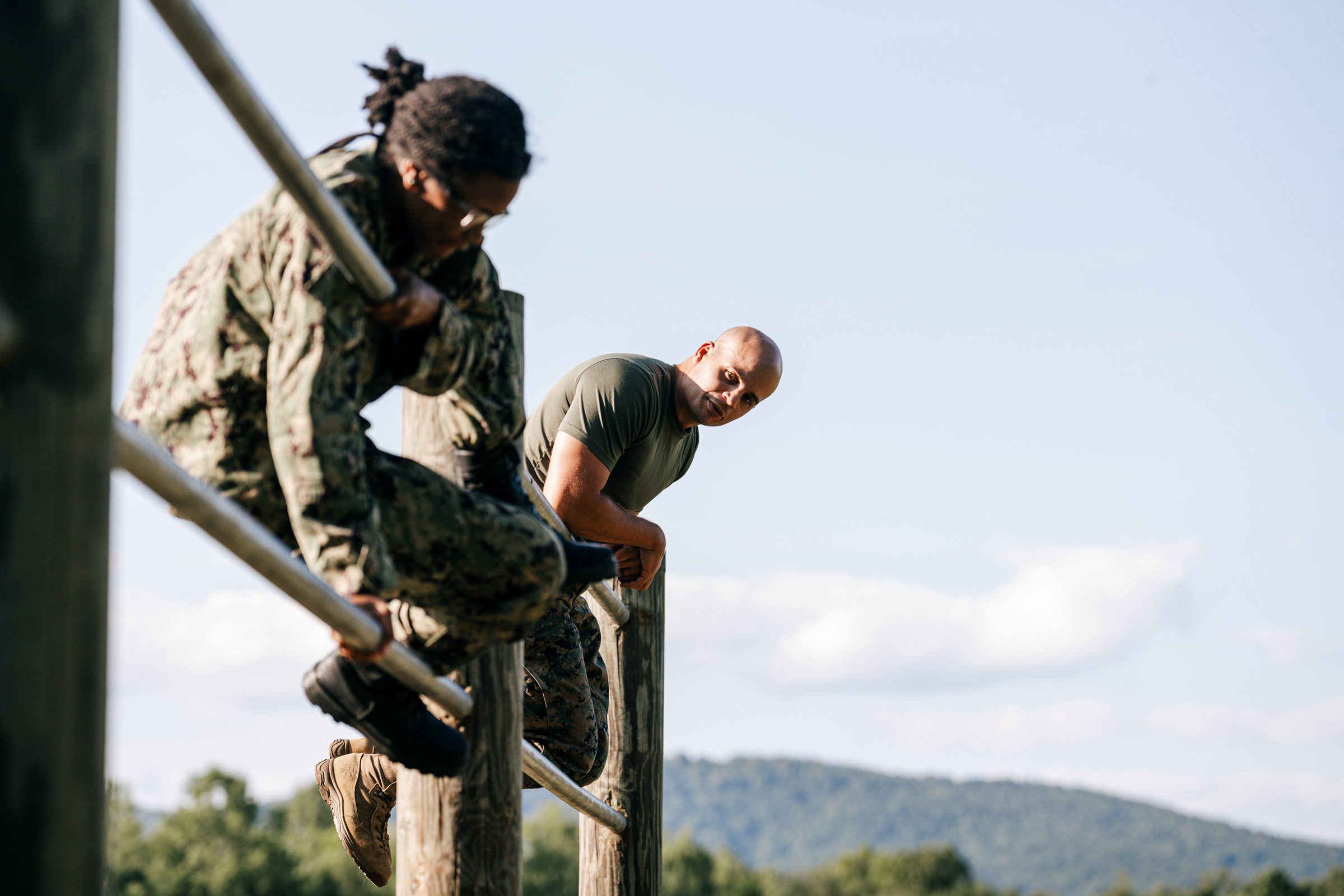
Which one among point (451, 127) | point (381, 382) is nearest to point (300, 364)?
point (381, 382)

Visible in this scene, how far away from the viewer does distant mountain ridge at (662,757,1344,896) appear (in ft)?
500

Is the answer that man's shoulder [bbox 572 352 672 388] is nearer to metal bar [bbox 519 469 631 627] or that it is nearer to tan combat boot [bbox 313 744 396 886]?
metal bar [bbox 519 469 631 627]

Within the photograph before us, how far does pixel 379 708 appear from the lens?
8.30 ft

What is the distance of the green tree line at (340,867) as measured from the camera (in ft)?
185

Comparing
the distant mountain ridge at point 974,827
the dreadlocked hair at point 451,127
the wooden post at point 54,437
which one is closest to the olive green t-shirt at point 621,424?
the dreadlocked hair at point 451,127

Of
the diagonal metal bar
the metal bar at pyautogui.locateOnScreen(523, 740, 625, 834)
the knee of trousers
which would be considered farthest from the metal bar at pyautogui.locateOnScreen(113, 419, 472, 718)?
the metal bar at pyautogui.locateOnScreen(523, 740, 625, 834)

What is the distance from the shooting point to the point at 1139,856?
153875 mm

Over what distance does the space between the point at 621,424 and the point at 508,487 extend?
4.29 feet

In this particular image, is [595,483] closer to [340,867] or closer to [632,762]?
[632,762]

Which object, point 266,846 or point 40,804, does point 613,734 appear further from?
point 266,846

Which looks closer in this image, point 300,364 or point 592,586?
point 300,364

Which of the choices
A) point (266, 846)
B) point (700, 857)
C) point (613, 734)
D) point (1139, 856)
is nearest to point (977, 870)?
point (1139, 856)

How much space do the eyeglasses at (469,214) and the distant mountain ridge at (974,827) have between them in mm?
144803

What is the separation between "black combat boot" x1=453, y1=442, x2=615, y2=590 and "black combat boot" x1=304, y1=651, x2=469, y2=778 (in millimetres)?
343
